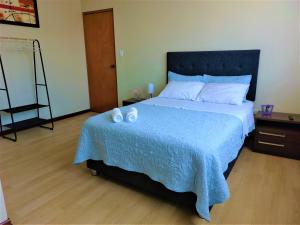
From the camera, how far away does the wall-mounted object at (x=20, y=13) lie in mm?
3371

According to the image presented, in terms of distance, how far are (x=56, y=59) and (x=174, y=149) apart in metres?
3.40

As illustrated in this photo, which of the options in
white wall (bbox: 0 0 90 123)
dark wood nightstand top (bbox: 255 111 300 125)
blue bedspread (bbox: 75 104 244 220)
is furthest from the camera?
white wall (bbox: 0 0 90 123)

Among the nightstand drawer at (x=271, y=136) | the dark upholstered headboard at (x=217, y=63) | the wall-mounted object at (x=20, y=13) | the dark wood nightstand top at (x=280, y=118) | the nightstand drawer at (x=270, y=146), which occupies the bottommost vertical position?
the nightstand drawer at (x=270, y=146)

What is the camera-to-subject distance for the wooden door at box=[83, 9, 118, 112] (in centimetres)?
430

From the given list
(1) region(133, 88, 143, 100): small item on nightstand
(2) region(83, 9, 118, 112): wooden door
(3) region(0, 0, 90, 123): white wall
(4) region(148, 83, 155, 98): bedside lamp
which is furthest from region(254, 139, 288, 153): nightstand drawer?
(3) region(0, 0, 90, 123): white wall

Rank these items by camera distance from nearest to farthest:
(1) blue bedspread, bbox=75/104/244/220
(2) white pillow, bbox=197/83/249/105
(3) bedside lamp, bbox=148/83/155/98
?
(1) blue bedspread, bbox=75/104/244/220
(2) white pillow, bbox=197/83/249/105
(3) bedside lamp, bbox=148/83/155/98

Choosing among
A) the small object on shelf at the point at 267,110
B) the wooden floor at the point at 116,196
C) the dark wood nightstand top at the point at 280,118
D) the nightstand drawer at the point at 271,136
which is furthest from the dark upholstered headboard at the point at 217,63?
the wooden floor at the point at 116,196

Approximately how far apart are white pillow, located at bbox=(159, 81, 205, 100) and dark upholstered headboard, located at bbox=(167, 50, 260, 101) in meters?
0.33

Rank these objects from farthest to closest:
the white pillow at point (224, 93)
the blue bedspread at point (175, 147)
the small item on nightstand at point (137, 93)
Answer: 1. the small item on nightstand at point (137, 93)
2. the white pillow at point (224, 93)
3. the blue bedspread at point (175, 147)

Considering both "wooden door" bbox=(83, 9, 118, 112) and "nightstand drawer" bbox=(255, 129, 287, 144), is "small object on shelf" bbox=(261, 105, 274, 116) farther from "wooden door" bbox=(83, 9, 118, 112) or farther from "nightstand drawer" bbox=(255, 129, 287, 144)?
"wooden door" bbox=(83, 9, 118, 112)

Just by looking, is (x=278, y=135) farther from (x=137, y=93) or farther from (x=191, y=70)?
(x=137, y=93)

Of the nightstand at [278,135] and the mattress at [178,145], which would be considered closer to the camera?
the mattress at [178,145]

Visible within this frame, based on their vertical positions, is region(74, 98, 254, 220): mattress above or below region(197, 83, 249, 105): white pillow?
below

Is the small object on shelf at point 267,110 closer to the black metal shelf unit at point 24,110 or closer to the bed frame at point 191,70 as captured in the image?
the bed frame at point 191,70
